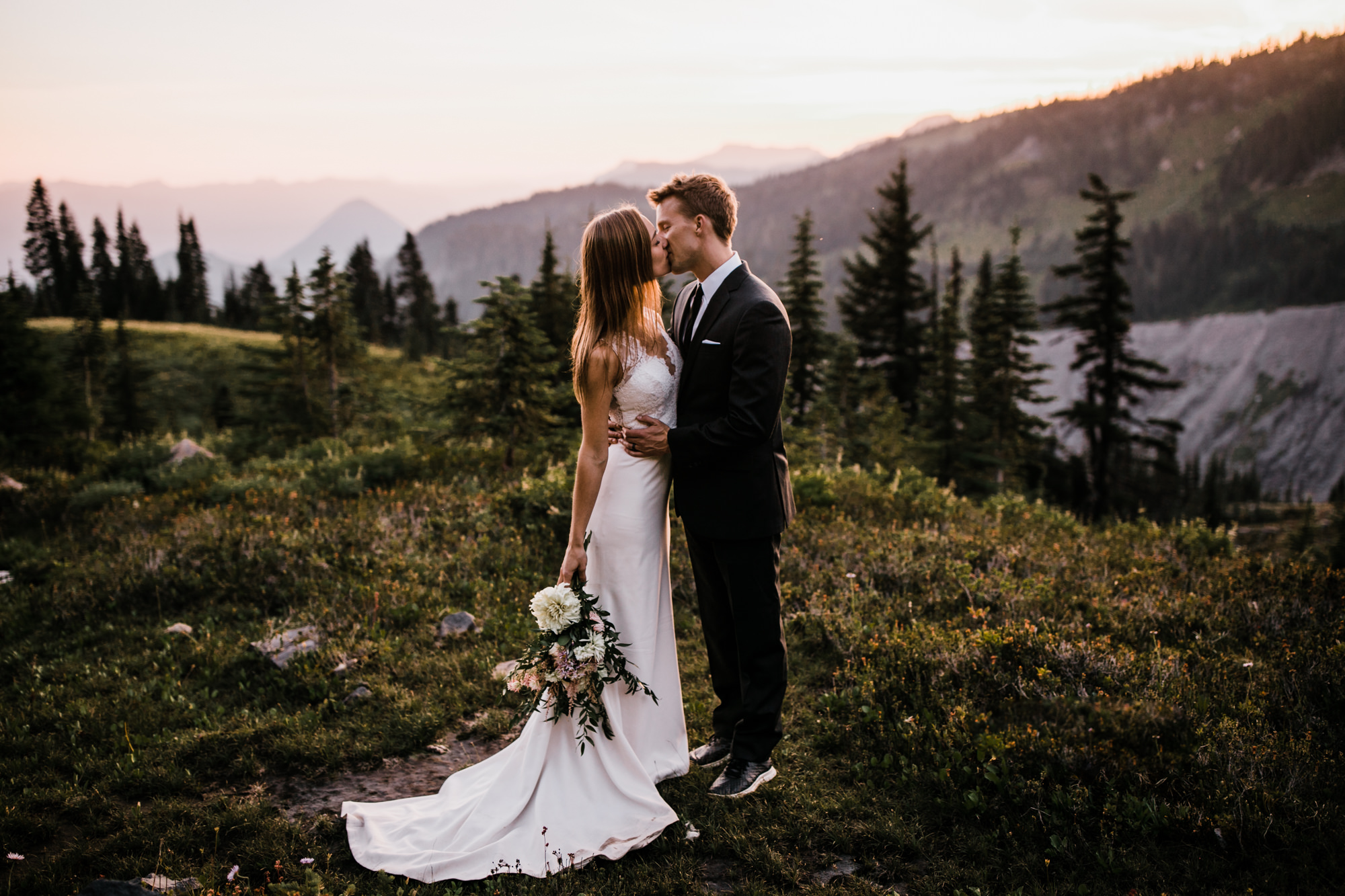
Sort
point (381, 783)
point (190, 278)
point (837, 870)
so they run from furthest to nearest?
point (190, 278)
point (381, 783)
point (837, 870)

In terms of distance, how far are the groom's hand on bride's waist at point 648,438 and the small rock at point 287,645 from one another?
4171mm

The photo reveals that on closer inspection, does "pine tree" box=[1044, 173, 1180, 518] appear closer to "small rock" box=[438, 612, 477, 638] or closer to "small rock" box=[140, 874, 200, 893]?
"small rock" box=[438, 612, 477, 638]

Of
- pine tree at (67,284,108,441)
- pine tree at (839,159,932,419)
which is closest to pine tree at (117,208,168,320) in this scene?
pine tree at (67,284,108,441)

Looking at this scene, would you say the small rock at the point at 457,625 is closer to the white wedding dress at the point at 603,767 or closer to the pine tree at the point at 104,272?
the white wedding dress at the point at 603,767

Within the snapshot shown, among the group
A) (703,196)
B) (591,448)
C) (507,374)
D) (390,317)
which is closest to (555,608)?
(591,448)

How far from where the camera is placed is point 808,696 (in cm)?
556

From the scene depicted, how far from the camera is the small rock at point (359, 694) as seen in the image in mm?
5609

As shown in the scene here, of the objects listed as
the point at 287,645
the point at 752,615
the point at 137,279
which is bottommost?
the point at 287,645

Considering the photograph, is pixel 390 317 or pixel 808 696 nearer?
pixel 808 696

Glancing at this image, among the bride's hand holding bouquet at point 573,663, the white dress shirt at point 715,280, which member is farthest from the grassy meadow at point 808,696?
the white dress shirt at point 715,280

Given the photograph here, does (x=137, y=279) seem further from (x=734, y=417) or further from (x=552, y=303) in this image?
(x=734, y=417)

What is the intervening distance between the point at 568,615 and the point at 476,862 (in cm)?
140

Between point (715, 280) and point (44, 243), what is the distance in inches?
4660

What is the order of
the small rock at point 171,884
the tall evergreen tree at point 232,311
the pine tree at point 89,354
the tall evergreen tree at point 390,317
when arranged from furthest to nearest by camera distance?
the tall evergreen tree at point 232,311
the tall evergreen tree at point 390,317
the pine tree at point 89,354
the small rock at point 171,884
